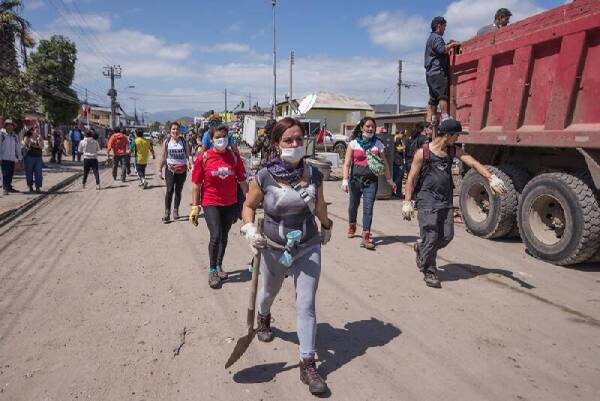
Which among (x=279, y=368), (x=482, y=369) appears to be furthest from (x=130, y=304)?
(x=482, y=369)

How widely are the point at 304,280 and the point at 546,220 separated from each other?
432 cm

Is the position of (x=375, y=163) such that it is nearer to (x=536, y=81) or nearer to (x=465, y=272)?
(x=465, y=272)

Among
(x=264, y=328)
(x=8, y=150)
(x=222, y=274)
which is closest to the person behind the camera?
(x=264, y=328)

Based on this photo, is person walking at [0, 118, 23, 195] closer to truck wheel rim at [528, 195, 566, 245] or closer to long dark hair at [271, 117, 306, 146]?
long dark hair at [271, 117, 306, 146]

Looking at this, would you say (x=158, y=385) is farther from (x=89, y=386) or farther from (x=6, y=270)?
(x=6, y=270)

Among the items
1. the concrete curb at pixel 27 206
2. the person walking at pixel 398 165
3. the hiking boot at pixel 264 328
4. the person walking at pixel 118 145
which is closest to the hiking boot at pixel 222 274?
the hiking boot at pixel 264 328

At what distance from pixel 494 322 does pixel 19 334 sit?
4.01 metres

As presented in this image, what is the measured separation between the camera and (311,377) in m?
2.81

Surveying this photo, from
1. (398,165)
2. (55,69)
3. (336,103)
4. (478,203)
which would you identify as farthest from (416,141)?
(336,103)

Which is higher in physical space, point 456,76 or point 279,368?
point 456,76

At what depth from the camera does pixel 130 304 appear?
167 inches

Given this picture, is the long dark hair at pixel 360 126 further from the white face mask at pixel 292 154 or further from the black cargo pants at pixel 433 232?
the white face mask at pixel 292 154

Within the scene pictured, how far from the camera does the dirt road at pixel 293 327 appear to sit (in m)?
2.90

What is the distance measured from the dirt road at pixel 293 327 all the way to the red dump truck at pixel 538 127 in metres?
0.48
